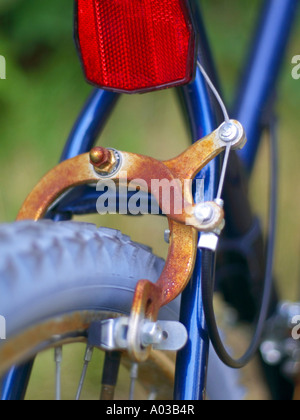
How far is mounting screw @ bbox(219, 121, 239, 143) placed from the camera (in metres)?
0.43

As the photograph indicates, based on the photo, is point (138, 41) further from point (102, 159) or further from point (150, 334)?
point (150, 334)

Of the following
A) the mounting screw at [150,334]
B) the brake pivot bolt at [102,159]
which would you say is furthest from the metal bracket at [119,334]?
the brake pivot bolt at [102,159]

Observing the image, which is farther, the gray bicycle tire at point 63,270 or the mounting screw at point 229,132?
the mounting screw at point 229,132

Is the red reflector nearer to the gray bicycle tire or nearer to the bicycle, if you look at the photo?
the bicycle

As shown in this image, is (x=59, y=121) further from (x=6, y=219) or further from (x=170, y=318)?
(x=170, y=318)

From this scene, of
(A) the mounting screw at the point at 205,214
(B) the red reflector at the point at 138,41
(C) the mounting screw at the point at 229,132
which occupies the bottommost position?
(A) the mounting screw at the point at 205,214

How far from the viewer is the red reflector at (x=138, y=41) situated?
1.38ft

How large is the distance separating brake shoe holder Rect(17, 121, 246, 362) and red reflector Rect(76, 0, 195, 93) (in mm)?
60

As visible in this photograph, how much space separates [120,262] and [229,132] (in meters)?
0.14

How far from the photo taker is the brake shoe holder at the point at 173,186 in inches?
16.0

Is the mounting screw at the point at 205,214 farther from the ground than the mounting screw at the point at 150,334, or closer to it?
farther from the ground

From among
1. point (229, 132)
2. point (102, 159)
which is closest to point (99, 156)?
point (102, 159)

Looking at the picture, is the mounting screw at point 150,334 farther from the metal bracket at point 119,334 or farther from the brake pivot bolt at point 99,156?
the brake pivot bolt at point 99,156
